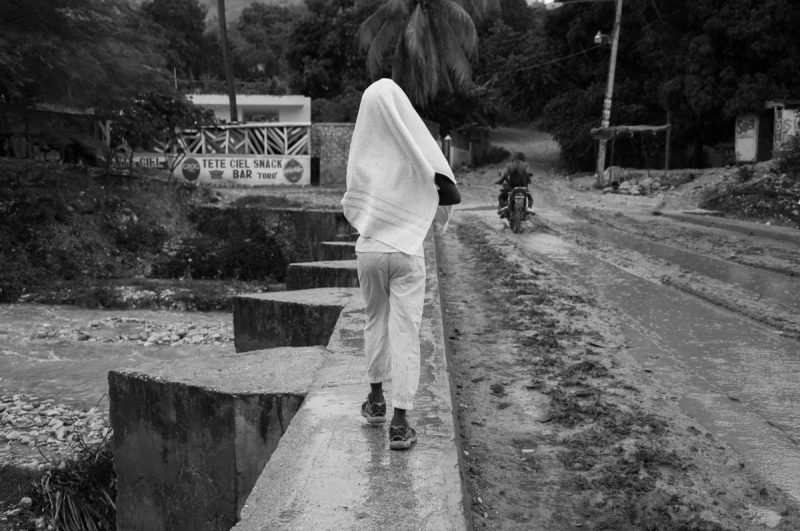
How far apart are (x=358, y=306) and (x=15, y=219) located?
13211mm

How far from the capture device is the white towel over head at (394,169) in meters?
3.51

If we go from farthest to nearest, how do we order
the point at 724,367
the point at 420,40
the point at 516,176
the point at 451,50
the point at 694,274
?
the point at 451,50, the point at 420,40, the point at 516,176, the point at 694,274, the point at 724,367

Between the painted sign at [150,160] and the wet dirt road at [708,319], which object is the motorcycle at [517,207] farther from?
the painted sign at [150,160]

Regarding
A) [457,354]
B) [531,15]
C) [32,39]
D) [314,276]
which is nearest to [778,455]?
[457,354]

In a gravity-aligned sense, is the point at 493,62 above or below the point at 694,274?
above

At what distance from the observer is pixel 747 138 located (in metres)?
27.6

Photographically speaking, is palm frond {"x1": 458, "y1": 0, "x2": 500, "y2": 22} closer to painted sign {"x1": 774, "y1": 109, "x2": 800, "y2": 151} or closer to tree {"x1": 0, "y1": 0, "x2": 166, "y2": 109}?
painted sign {"x1": 774, "y1": 109, "x2": 800, "y2": 151}

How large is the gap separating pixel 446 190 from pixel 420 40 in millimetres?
25765

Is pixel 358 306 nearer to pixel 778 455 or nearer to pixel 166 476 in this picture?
pixel 166 476

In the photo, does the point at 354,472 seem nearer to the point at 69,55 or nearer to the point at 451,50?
the point at 69,55

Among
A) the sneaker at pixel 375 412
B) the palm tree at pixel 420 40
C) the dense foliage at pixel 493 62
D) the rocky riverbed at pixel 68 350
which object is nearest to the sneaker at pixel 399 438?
the sneaker at pixel 375 412

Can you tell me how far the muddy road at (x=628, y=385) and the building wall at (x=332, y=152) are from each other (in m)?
15.7

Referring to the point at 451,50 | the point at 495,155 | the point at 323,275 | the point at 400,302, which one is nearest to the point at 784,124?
the point at 451,50

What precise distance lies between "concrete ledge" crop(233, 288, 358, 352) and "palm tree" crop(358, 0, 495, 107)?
2178 cm
